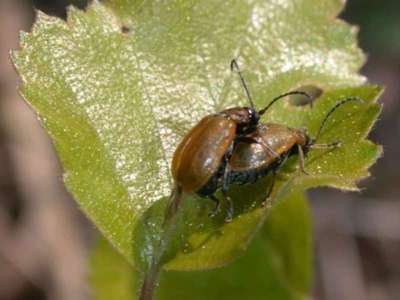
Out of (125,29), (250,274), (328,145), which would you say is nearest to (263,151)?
(328,145)

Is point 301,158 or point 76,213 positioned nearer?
point 301,158

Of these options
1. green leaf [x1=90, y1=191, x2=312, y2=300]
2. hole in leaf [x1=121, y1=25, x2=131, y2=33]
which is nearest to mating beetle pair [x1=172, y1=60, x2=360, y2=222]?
hole in leaf [x1=121, y1=25, x2=131, y2=33]

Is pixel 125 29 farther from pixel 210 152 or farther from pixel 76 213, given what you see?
pixel 76 213

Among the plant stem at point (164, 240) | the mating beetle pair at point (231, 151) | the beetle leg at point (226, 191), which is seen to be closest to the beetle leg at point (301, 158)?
the mating beetle pair at point (231, 151)

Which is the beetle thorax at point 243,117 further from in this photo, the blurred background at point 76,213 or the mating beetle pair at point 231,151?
the blurred background at point 76,213

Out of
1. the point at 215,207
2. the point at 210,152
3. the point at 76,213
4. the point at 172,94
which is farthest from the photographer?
the point at 76,213

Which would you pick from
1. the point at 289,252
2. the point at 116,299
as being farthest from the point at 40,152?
the point at 289,252

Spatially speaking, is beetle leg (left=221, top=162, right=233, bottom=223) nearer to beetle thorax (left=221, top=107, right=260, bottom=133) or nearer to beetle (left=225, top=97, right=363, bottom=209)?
beetle (left=225, top=97, right=363, bottom=209)
